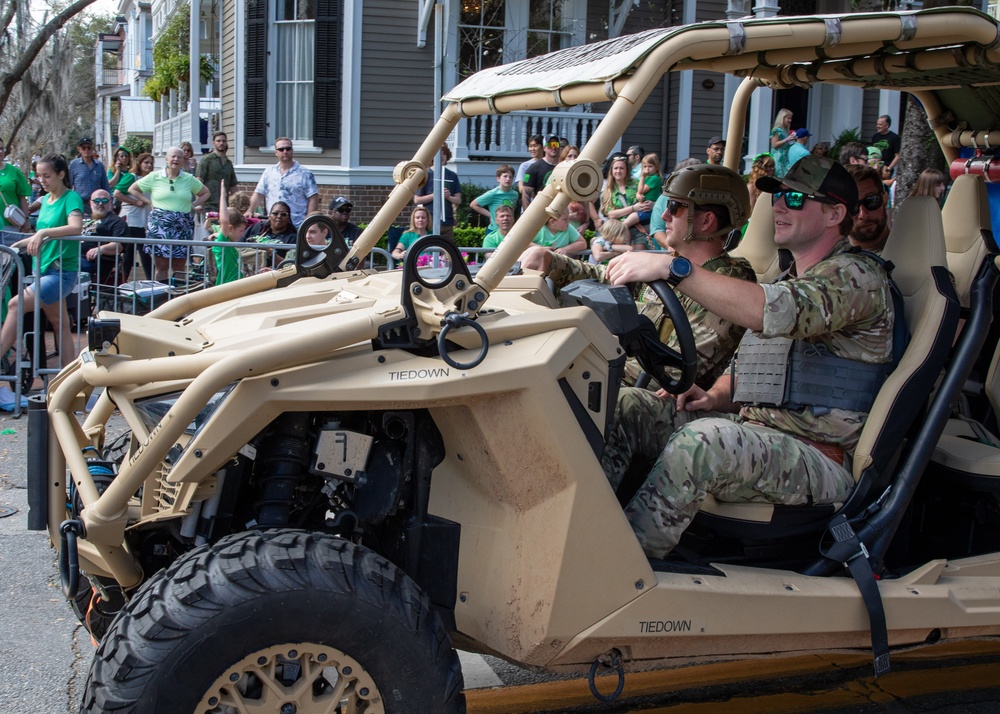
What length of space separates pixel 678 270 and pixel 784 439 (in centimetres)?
67

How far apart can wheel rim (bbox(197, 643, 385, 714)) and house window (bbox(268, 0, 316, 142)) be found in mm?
13714

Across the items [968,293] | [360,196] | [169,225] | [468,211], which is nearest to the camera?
[968,293]

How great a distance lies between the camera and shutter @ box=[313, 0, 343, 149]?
15.0 meters

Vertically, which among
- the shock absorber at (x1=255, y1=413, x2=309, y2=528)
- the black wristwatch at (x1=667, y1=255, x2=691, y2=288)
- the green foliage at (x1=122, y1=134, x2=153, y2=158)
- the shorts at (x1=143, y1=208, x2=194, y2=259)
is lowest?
the shock absorber at (x1=255, y1=413, x2=309, y2=528)

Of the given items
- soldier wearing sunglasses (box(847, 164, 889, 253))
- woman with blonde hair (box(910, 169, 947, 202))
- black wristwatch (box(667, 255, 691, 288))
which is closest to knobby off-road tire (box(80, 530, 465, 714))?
black wristwatch (box(667, 255, 691, 288))

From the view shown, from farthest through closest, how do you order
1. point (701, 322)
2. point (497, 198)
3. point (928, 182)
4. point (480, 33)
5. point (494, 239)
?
point (480, 33)
point (497, 198)
point (494, 239)
point (928, 182)
point (701, 322)

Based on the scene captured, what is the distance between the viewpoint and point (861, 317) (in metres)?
3.35

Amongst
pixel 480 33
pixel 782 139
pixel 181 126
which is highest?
pixel 480 33

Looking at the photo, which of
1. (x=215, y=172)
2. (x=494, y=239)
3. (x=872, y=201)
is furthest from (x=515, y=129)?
(x=872, y=201)

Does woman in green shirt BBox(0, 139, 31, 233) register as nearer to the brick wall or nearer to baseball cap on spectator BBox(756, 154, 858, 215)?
the brick wall

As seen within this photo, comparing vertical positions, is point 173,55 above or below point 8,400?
above

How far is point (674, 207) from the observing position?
166 inches

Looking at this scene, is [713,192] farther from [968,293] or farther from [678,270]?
[678,270]

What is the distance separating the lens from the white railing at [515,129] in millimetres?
15203
